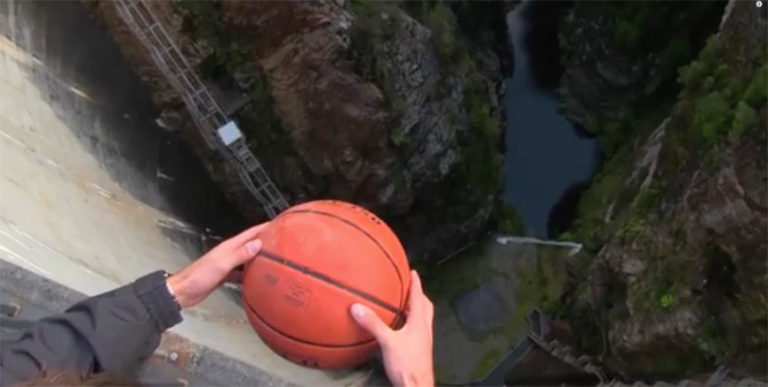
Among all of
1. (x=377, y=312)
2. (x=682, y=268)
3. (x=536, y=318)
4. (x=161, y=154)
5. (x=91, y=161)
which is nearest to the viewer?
(x=377, y=312)

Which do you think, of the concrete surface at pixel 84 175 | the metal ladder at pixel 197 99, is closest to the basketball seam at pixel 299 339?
the concrete surface at pixel 84 175

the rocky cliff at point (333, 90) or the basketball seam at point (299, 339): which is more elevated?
the basketball seam at point (299, 339)

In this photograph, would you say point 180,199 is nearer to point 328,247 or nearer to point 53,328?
point 328,247

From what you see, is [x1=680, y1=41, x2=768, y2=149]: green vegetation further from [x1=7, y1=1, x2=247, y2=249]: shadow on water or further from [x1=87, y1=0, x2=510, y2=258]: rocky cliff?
[x1=7, y1=1, x2=247, y2=249]: shadow on water

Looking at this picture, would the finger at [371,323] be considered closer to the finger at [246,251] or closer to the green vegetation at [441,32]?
the finger at [246,251]

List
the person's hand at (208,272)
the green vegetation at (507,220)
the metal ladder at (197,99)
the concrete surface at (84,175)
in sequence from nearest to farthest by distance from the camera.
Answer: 1. the person's hand at (208,272)
2. the concrete surface at (84,175)
3. the metal ladder at (197,99)
4. the green vegetation at (507,220)

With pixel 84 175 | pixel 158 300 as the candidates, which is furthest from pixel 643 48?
pixel 158 300

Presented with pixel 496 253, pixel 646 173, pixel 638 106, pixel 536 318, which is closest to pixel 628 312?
pixel 646 173
